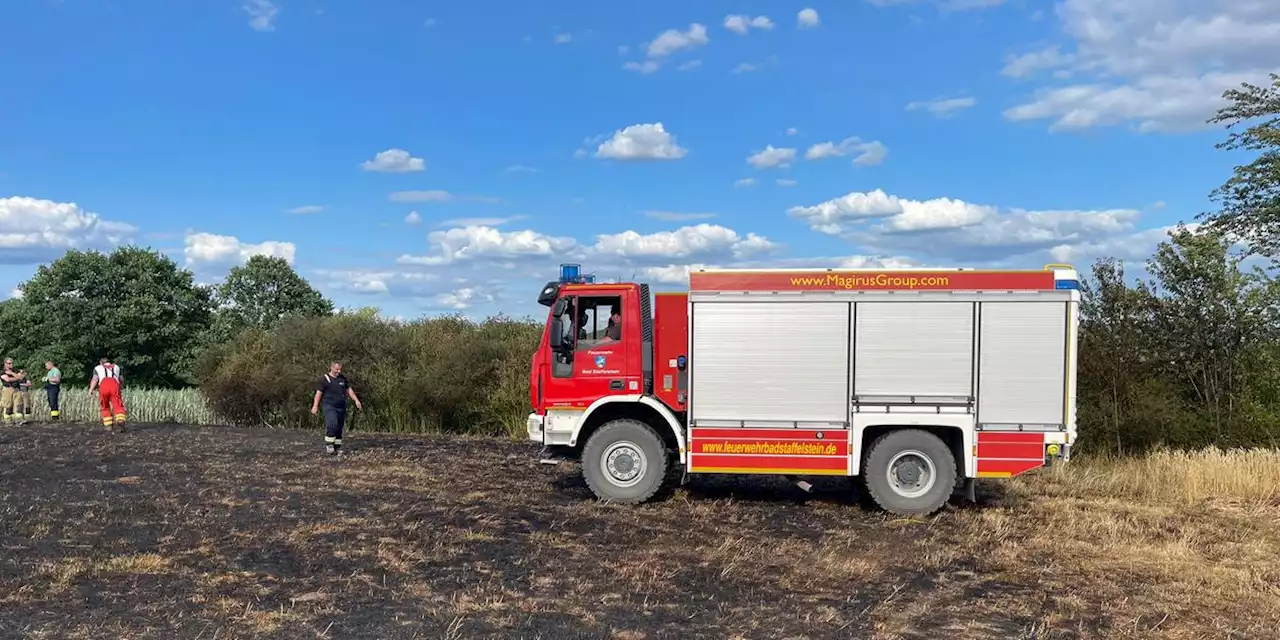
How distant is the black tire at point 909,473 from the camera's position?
375 inches

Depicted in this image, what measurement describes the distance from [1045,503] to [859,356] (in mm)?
3053

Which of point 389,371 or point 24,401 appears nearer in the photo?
point 389,371

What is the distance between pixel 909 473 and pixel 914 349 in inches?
53.9

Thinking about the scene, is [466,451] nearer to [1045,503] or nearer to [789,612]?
[1045,503]

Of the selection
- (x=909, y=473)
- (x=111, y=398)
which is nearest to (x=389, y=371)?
(x=111, y=398)

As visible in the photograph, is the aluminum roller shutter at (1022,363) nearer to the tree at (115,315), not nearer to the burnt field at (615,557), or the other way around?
the burnt field at (615,557)

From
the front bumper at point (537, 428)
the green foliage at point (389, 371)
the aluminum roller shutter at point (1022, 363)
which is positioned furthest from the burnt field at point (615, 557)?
the green foliage at point (389, 371)

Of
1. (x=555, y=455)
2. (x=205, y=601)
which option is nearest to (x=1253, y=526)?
(x=555, y=455)

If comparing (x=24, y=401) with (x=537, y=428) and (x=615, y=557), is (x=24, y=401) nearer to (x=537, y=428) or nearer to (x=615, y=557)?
(x=537, y=428)

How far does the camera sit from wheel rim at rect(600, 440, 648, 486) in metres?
10.1

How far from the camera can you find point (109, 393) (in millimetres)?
17859

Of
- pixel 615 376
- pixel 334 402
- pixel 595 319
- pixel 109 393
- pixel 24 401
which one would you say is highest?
pixel 595 319

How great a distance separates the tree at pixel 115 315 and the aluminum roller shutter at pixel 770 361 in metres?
34.5

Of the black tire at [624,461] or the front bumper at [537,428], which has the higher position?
the front bumper at [537,428]
